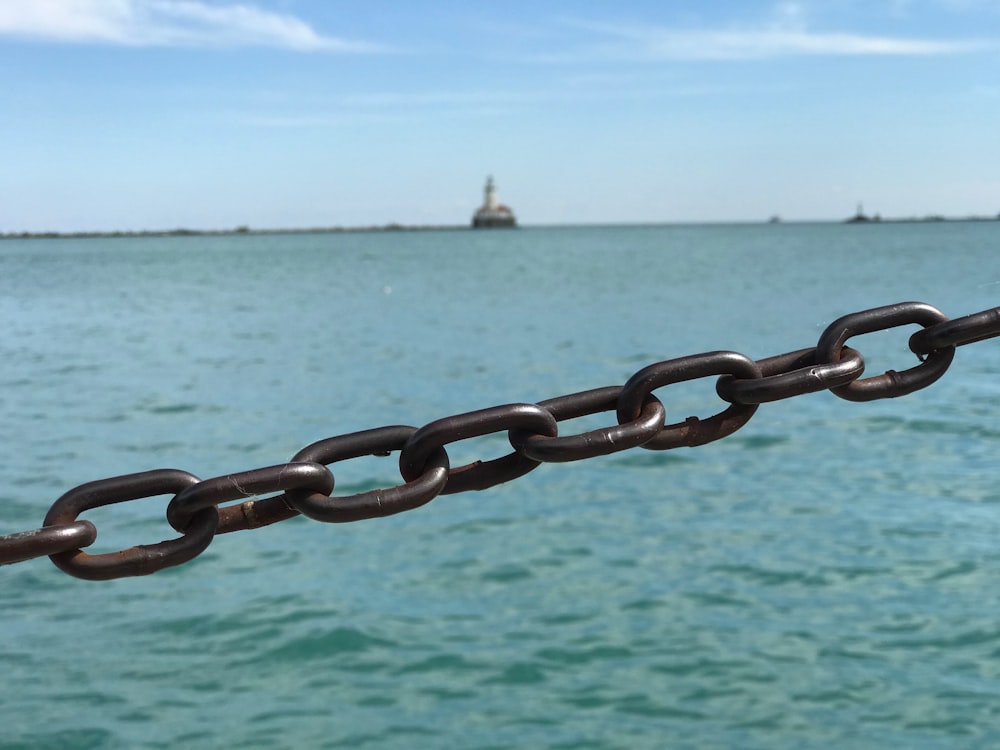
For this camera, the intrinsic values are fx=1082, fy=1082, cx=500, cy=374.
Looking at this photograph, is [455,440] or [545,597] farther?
[545,597]

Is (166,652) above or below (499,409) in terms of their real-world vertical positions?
below

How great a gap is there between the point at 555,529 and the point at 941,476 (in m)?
3.79

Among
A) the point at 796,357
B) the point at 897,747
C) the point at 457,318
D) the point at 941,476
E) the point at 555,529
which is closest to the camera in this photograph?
the point at 796,357

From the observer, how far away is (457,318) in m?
30.4

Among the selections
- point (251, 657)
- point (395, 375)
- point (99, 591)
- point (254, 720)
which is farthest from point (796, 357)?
point (395, 375)

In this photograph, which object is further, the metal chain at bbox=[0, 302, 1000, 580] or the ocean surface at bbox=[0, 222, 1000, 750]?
the ocean surface at bbox=[0, 222, 1000, 750]

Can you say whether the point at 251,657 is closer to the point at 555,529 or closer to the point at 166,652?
the point at 166,652

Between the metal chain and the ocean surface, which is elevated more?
the metal chain

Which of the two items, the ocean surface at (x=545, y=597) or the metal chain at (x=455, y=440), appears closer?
the metal chain at (x=455, y=440)

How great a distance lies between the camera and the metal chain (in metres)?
1.86

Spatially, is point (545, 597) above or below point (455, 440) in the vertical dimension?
below

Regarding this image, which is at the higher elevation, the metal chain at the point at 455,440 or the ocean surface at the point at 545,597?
the metal chain at the point at 455,440

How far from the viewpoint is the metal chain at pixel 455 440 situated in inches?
73.4

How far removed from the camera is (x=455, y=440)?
193 centimetres
